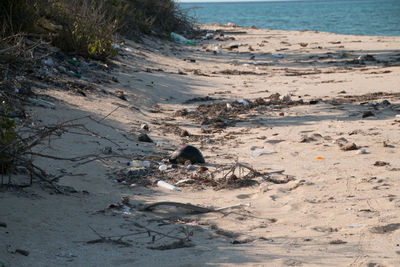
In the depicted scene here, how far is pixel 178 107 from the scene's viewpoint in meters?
6.80

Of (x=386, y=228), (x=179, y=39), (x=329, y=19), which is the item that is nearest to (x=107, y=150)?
(x=386, y=228)

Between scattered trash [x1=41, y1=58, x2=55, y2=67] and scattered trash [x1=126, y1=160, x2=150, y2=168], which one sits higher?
scattered trash [x1=41, y1=58, x2=55, y2=67]

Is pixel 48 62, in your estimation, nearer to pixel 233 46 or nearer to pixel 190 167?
pixel 190 167

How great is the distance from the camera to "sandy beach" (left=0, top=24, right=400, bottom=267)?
7.93 ft

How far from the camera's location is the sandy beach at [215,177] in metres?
2.42

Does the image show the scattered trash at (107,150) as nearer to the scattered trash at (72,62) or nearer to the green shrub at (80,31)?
the scattered trash at (72,62)

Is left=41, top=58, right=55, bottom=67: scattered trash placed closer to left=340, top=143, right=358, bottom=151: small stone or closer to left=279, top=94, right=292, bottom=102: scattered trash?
left=279, top=94, right=292, bottom=102: scattered trash

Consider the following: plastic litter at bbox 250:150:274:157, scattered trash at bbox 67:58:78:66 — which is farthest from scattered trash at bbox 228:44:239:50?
plastic litter at bbox 250:150:274:157

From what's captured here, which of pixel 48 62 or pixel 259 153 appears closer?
pixel 259 153

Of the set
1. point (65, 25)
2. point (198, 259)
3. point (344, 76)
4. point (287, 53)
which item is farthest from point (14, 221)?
point (287, 53)

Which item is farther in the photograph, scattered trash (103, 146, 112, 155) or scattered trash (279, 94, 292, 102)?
scattered trash (279, 94, 292, 102)

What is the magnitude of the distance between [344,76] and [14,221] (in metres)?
7.12

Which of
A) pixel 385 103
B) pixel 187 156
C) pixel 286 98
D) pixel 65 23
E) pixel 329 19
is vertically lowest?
pixel 187 156

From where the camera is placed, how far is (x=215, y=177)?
12.6ft
